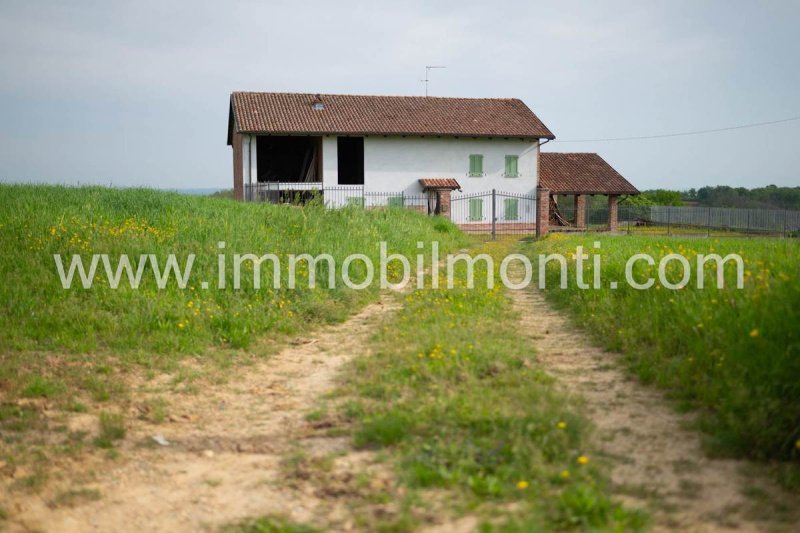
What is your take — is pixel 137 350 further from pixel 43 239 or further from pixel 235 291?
pixel 43 239

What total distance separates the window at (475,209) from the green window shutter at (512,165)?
2.93 metres

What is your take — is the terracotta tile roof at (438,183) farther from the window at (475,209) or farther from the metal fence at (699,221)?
the metal fence at (699,221)

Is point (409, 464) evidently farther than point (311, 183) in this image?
No

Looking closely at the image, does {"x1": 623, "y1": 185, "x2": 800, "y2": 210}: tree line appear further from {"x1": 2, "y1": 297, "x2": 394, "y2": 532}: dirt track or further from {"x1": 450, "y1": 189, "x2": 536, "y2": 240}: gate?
{"x1": 2, "y1": 297, "x2": 394, "y2": 532}: dirt track

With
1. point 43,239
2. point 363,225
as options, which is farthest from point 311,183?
point 43,239

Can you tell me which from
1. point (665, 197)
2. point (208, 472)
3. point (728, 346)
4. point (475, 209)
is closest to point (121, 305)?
point (208, 472)

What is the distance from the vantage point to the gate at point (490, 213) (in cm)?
3722

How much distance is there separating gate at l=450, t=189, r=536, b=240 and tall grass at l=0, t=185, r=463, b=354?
19.9 meters

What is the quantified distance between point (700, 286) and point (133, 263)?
7883 mm

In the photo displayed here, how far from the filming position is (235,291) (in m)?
10.4

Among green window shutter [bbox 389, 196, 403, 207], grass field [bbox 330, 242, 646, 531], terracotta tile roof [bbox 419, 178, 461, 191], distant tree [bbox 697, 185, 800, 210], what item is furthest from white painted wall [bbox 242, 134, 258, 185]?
distant tree [bbox 697, 185, 800, 210]

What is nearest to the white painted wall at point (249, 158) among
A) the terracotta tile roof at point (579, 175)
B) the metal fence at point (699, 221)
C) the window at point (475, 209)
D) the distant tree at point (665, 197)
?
the window at point (475, 209)

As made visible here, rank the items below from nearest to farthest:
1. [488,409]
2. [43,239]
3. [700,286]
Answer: [488,409] → [700,286] → [43,239]

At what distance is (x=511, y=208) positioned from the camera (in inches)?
1533
